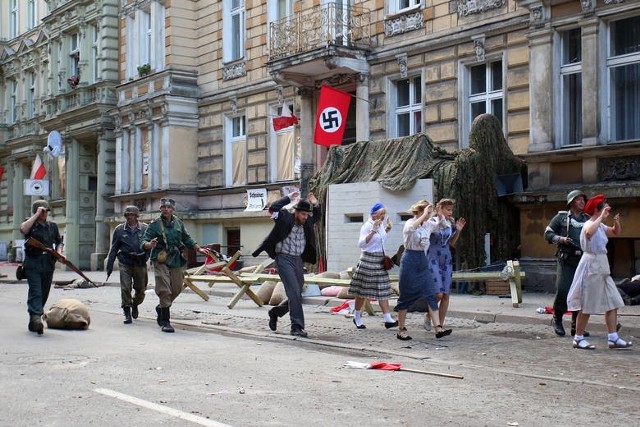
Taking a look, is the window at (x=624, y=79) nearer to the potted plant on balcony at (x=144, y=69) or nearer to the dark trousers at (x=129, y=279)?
the dark trousers at (x=129, y=279)

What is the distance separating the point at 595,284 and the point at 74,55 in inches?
1239

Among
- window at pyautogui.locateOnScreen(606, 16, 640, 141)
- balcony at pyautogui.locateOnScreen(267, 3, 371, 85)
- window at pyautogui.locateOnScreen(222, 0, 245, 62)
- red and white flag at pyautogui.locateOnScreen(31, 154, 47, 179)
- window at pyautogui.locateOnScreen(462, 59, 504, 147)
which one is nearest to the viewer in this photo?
window at pyautogui.locateOnScreen(606, 16, 640, 141)

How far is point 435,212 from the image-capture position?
11.6 m

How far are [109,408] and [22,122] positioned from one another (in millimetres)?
38816

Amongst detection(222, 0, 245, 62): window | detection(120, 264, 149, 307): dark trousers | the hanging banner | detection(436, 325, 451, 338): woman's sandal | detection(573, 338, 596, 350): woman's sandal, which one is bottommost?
detection(573, 338, 596, 350): woman's sandal

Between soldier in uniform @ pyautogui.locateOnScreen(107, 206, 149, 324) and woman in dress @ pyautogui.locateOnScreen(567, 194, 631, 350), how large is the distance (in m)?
6.67

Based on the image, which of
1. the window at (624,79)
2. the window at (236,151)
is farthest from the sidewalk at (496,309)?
the window at (236,151)

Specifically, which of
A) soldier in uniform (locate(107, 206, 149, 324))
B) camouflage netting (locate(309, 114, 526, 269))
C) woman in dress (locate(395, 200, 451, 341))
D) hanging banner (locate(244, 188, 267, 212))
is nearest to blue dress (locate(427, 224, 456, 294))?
woman in dress (locate(395, 200, 451, 341))

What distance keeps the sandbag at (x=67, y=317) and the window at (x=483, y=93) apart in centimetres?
1060

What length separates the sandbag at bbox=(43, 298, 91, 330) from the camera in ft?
40.1

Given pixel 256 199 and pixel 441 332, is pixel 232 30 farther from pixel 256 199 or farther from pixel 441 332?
pixel 441 332

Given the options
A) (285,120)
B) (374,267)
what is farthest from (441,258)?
(285,120)

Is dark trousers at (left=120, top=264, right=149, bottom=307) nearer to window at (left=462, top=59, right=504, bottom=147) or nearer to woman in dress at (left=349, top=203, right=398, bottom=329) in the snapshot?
woman in dress at (left=349, top=203, right=398, bottom=329)

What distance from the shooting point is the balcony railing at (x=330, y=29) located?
Answer: 2231 centimetres
